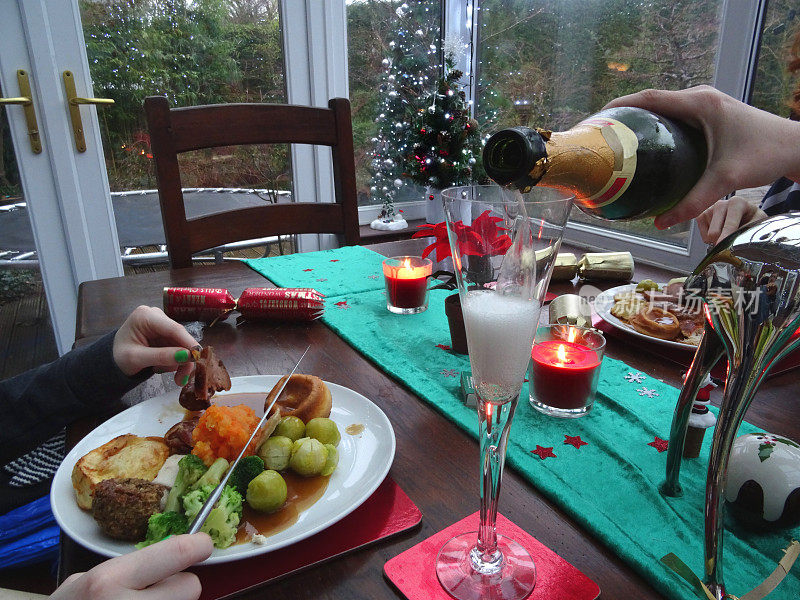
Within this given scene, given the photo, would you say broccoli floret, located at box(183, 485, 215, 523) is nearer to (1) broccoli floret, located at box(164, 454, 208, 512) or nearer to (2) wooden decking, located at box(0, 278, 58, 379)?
(1) broccoli floret, located at box(164, 454, 208, 512)

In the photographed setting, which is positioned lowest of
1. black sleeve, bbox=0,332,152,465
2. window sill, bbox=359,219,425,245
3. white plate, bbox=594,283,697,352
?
window sill, bbox=359,219,425,245

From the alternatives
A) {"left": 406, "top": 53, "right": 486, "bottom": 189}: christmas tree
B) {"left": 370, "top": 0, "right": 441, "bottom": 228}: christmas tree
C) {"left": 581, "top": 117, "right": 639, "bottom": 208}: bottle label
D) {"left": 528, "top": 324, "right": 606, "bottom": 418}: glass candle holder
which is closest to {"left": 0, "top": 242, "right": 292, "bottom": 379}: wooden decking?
{"left": 370, "top": 0, "right": 441, "bottom": 228}: christmas tree

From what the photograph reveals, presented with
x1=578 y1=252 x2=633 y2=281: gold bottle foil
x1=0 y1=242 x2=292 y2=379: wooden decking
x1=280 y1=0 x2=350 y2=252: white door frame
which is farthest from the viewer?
x1=280 y1=0 x2=350 y2=252: white door frame

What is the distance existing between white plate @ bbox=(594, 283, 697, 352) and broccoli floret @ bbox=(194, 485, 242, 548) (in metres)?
0.67

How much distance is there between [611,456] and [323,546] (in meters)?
0.33

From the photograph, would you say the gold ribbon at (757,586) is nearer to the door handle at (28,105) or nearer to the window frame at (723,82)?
the window frame at (723,82)

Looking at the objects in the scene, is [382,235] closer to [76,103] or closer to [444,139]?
[444,139]

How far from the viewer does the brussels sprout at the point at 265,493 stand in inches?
20.4

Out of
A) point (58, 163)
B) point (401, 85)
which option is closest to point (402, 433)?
point (58, 163)

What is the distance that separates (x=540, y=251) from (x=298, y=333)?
594mm

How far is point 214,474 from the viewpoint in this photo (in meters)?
0.53

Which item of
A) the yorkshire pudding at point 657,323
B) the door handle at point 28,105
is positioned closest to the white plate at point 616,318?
the yorkshire pudding at point 657,323

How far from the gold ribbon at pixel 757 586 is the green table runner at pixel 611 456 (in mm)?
11

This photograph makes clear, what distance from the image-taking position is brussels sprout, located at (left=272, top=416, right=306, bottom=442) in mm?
607
